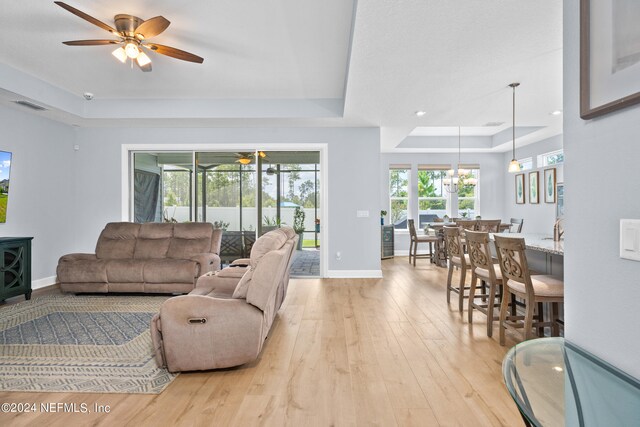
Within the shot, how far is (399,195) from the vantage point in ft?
29.2

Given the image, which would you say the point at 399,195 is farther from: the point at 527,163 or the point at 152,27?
the point at 152,27

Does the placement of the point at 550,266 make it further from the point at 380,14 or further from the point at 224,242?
the point at 224,242

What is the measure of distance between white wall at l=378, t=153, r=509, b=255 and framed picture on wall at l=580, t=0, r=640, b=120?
25.5 feet

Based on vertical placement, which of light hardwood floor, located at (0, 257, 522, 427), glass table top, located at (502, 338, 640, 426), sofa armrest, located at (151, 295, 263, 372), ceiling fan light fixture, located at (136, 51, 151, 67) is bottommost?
light hardwood floor, located at (0, 257, 522, 427)

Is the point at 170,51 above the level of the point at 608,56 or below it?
above

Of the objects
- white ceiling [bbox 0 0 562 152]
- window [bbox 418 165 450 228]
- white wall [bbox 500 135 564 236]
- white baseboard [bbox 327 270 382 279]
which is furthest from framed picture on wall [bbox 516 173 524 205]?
white baseboard [bbox 327 270 382 279]

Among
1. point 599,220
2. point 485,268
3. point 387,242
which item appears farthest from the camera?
point 387,242

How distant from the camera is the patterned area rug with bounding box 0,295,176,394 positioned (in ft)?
7.77

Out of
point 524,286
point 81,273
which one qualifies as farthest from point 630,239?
point 81,273

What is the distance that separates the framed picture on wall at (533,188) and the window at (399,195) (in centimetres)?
268

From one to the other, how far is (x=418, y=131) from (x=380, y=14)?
582 centimetres

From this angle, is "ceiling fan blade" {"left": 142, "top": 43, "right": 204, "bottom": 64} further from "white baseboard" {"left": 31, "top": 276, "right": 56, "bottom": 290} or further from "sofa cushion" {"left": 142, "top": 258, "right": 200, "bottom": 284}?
"white baseboard" {"left": 31, "top": 276, "right": 56, "bottom": 290}

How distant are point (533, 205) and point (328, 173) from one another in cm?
477

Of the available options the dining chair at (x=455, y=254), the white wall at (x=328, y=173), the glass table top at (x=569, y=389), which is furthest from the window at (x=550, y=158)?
the glass table top at (x=569, y=389)
